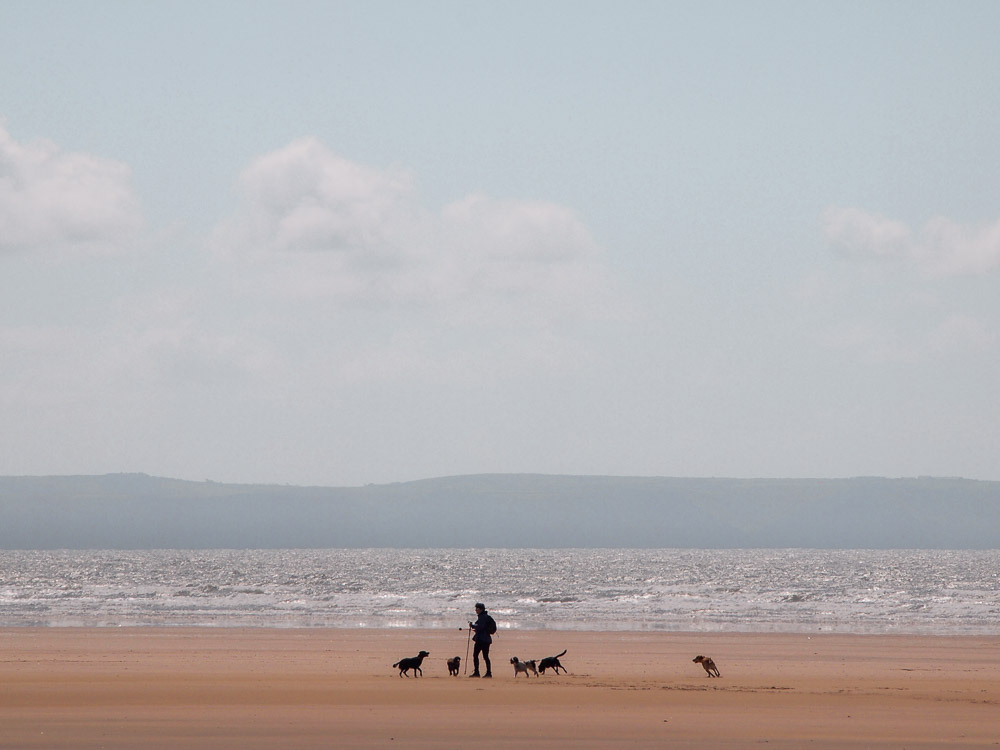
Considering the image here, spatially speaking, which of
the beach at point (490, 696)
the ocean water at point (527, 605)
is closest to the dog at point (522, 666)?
the beach at point (490, 696)

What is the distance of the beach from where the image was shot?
15062mm

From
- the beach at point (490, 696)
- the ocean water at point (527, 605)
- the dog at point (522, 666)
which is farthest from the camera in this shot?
the ocean water at point (527, 605)

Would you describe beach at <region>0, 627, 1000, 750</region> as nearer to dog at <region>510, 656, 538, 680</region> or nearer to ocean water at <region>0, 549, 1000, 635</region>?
dog at <region>510, 656, 538, 680</region>

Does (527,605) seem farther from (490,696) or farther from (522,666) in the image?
(490,696)

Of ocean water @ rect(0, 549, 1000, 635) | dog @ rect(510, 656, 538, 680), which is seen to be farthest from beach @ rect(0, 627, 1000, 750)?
ocean water @ rect(0, 549, 1000, 635)

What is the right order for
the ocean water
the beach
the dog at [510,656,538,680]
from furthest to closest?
the ocean water < the dog at [510,656,538,680] < the beach

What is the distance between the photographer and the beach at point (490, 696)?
15062 millimetres

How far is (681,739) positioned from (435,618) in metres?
28.3

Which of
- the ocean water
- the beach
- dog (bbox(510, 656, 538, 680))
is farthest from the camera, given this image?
the ocean water

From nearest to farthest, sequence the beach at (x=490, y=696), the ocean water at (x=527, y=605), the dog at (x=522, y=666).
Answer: the beach at (x=490, y=696) < the dog at (x=522, y=666) < the ocean water at (x=527, y=605)

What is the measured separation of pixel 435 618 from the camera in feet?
139

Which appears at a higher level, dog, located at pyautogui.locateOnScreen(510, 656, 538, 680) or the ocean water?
dog, located at pyautogui.locateOnScreen(510, 656, 538, 680)

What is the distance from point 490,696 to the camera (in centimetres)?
1912

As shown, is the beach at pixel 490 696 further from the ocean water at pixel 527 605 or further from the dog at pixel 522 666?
the ocean water at pixel 527 605
